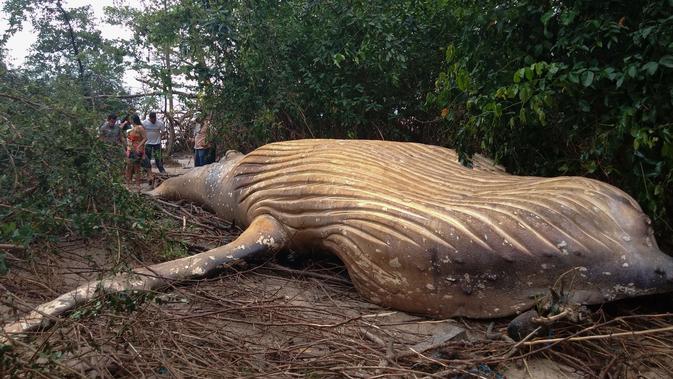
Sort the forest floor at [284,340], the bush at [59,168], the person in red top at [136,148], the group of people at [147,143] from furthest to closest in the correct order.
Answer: the person in red top at [136,148] → the group of people at [147,143] → the bush at [59,168] → the forest floor at [284,340]

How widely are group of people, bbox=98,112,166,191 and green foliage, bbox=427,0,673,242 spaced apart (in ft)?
12.0

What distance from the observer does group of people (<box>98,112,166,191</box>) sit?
6.45 metres

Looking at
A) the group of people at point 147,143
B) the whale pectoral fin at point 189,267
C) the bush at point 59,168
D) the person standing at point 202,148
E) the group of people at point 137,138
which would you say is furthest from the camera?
the person standing at point 202,148

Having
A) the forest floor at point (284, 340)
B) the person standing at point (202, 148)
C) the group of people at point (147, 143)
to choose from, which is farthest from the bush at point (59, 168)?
the person standing at point (202, 148)

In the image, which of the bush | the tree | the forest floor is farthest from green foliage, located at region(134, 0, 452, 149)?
the forest floor

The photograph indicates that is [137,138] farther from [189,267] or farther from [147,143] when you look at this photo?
[189,267]

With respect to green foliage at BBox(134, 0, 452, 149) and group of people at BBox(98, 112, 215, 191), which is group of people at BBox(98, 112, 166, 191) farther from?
green foliage at BBox(134, 0, 452, 149)

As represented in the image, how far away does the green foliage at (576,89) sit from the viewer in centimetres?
326

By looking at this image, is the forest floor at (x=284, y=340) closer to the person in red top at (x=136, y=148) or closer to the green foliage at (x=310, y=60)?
the green foliage at (x=310, y=60)

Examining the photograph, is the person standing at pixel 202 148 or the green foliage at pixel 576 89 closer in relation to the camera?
the green foliage at pixel 576 89

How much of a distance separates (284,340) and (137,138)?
6094 millimetres

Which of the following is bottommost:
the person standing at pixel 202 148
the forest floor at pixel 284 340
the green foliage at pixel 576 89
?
the forest floor at pixel 284 340

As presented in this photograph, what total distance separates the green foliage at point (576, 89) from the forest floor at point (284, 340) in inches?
37.0

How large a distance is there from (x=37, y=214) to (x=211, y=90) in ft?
15.3
